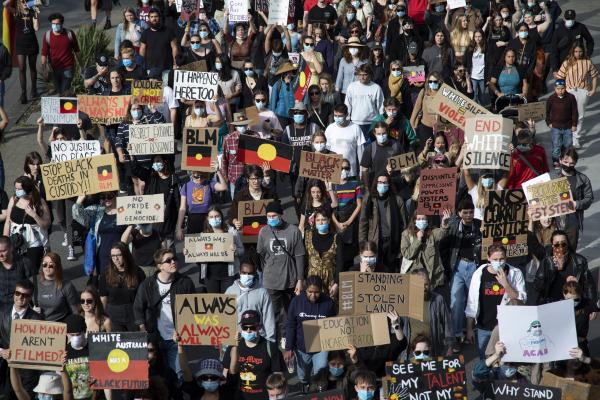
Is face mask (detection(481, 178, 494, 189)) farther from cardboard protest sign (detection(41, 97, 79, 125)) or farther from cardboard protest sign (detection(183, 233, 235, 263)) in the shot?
cardboard protest sign (detection(41, 97, 79, 125))

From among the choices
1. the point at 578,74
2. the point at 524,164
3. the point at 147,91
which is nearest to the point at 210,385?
the point at 524,164

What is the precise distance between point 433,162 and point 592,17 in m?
15.0

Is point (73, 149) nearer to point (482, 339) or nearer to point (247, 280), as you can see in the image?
point (247, 280)

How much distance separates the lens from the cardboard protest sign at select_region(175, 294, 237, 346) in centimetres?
1373

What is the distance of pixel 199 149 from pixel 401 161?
2.49m

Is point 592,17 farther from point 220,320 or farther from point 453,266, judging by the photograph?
point 220,320

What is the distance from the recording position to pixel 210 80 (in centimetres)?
1998

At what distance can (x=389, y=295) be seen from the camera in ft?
46.4

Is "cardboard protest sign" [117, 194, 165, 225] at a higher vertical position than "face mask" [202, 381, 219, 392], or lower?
higher

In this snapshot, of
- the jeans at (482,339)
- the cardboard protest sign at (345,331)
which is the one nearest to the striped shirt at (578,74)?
the jeans at (482,339)

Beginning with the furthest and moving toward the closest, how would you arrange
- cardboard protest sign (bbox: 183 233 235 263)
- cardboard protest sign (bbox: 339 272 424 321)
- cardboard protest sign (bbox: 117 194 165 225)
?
cardboard protest sign (bbox: 117 194 165 225) → cardboard protest sign (bbox: 183 233 235 263) → cardboard protest sign (bbox: 339 272 424 321)

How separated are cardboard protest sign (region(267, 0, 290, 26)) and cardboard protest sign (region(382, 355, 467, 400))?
12.0m

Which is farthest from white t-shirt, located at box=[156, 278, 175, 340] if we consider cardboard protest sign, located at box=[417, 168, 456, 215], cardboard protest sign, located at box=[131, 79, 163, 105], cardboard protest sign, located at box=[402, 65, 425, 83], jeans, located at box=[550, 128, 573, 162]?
jeans, located at box=[550, 128, 573, 162]

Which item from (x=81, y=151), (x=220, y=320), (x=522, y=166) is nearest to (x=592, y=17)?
(x=522, y=166)
